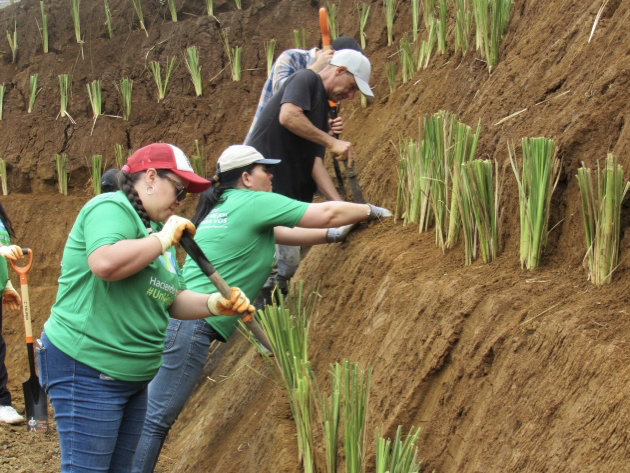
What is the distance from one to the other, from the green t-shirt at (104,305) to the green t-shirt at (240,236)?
33.8 inches

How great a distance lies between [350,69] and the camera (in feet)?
14.8

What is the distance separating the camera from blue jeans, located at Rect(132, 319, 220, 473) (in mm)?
3564

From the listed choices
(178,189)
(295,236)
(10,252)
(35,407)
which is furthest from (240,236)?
(35,407)

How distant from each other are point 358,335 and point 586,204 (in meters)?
1.30

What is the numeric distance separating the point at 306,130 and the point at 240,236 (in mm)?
997

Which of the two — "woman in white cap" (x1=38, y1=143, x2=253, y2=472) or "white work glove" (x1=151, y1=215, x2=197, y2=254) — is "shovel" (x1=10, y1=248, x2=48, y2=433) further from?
"white work glove" (x1=151, y1=215, x2=197, y2=254)

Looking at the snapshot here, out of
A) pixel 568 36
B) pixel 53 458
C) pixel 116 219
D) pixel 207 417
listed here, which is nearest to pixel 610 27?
pixel 568 36

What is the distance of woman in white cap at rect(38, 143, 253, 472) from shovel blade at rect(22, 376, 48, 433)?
275 cm

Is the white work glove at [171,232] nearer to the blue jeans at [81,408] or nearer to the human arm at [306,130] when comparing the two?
the blue jeans at [81,408]

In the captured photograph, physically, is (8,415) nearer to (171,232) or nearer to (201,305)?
(201,305)

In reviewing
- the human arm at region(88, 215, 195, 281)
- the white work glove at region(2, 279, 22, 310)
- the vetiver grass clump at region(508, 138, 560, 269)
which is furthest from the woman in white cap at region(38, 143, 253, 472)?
the white work glove at region(2, 279, 22, 310)

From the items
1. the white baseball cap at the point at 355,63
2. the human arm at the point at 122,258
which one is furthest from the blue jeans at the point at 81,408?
the white baseball cap at the point at 355,63

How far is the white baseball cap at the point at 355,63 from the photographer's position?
4.49 metres

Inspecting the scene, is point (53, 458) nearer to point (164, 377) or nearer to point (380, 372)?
point (164, 377)
